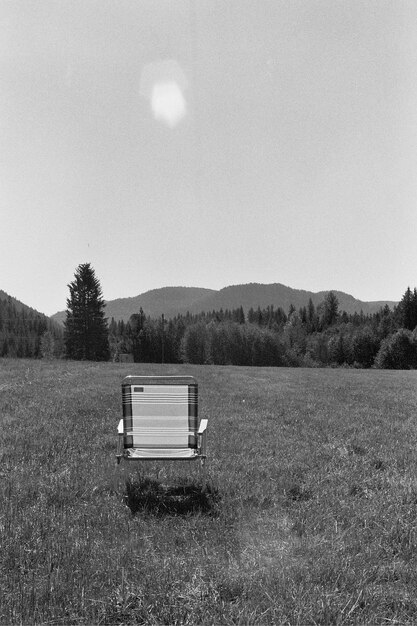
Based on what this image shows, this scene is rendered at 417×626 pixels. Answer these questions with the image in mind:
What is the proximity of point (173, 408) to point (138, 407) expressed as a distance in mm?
514

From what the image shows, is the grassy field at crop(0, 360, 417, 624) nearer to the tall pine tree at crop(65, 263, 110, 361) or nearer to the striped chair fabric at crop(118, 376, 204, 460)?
the striped chair fabric at crop(118, 376, 204, 460)

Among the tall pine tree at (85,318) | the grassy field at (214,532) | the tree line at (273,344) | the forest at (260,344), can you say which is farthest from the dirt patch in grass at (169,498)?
the forest at (260,344)

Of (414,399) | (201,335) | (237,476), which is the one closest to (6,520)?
(237,476)

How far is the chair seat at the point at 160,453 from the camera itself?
5229 millimetres

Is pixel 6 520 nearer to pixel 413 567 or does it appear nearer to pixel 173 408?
pixel 173 408

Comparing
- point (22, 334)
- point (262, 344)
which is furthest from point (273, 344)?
point (22, 334)

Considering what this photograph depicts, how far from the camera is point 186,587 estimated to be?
3.10 m

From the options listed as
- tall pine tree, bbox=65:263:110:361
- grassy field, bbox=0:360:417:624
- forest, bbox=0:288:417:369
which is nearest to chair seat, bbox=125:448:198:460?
grassy field, bbox=0:360:417:624

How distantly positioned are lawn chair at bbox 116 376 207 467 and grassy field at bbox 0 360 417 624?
1.70 ft

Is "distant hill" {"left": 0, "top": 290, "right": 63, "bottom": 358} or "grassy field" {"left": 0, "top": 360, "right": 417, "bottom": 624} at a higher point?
"distant hill" {"left": 0, "top": 290, "right": 63, "bottom": 358}

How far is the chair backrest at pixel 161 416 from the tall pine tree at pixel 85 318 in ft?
198

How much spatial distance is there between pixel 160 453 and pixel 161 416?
517mm

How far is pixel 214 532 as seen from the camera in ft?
13.2

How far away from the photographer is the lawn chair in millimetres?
5574
